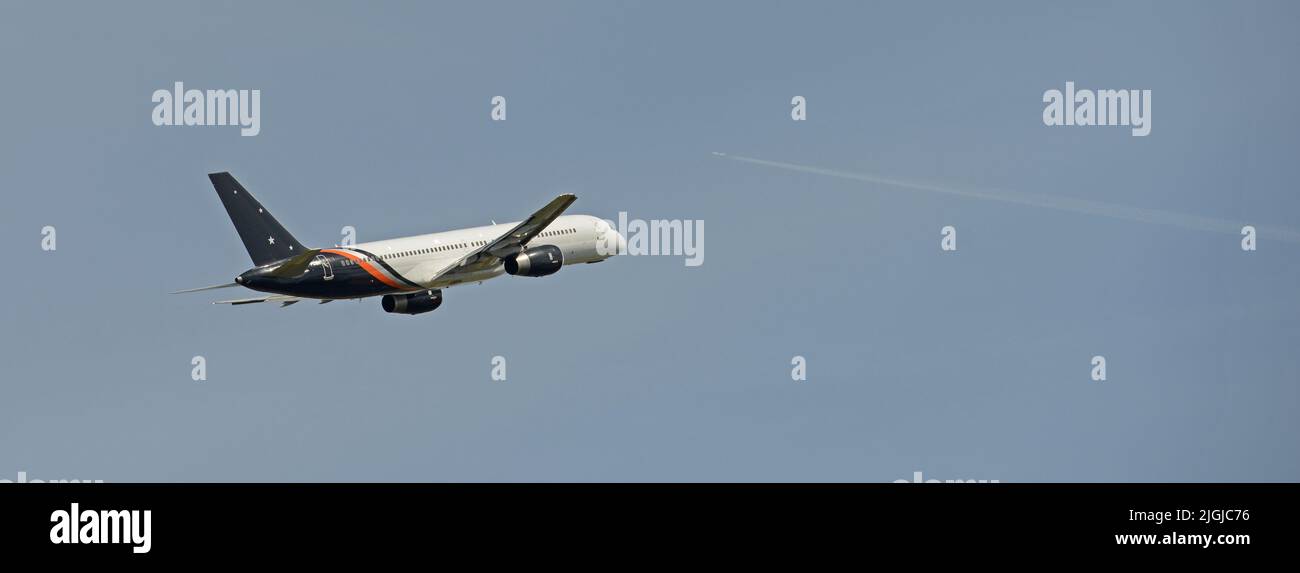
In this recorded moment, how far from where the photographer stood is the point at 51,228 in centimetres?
16600

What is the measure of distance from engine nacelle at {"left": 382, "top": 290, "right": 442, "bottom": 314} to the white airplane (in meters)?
0.05

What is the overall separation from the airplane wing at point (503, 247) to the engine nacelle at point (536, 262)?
1.57ft

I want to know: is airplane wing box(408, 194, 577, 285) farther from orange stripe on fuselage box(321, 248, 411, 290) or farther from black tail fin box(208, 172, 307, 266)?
black tail fin box(208, 172, 307, 266)

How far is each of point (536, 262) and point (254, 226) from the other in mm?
15278

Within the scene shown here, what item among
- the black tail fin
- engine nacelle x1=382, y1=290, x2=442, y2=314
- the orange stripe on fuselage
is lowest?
engine nacelle x1=382, y1=290, x2=442, y2=314

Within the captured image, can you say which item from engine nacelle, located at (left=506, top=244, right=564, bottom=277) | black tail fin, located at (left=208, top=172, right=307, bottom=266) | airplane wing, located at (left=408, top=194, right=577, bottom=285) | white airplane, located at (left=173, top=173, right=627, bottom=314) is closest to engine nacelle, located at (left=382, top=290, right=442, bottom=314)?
white airplane, located at (left=173, top=173, right=627, bottom=314)

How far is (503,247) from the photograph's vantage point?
155 metres

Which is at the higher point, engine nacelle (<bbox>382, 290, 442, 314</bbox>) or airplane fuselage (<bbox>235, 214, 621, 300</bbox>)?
airplane fuselage (<bbox>235, 214, 621, 300</bbox>)

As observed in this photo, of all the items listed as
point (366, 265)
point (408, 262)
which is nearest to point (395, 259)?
point (408, 262)

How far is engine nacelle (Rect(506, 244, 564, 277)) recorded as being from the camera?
6127 inches

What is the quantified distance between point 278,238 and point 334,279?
588 centimetres
